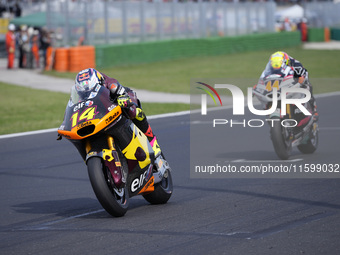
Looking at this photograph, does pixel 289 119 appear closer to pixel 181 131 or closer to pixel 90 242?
pixel 181 131

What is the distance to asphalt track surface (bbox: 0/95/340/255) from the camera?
627 centimetres

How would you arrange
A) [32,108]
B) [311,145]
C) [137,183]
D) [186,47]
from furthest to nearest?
1. [186,47]
2. [32,108]
3. [311,145]
4. [137,183]

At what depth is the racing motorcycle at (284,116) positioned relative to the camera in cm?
1071

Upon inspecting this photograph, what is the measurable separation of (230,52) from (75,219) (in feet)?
107

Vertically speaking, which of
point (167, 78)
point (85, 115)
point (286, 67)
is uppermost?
point (85, 115)

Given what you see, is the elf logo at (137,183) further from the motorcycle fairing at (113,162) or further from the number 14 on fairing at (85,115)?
the number 14 on fairing at (85,115)

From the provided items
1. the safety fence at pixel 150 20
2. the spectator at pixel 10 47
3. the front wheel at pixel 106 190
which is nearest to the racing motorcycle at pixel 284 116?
the front wheel at pixel 106 190

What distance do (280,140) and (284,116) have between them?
0.38m

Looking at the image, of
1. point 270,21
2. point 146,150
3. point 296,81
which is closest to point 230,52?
point 270,21

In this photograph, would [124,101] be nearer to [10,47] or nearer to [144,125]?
[144,125]

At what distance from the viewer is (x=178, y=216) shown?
7.41m

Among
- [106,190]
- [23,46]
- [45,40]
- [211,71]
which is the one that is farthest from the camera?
[211,71]

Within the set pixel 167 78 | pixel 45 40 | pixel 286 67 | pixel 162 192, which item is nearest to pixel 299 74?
pixel 286 67

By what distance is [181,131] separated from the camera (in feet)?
47.6
